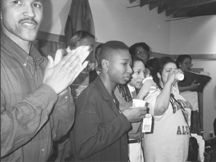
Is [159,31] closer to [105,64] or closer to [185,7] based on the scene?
[185,7]

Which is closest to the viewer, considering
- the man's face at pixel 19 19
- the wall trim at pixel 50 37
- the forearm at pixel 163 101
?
the man's face at pixel 19 19

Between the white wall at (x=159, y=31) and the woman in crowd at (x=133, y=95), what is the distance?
175cm

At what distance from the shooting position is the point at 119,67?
142cm

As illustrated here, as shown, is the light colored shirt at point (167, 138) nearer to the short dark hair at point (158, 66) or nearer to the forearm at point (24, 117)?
the short dark hair at point (158, 66)

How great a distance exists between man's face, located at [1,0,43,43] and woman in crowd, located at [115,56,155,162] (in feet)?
3.26

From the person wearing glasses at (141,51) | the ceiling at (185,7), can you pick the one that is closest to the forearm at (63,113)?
the person wearing glasses at (141,51)

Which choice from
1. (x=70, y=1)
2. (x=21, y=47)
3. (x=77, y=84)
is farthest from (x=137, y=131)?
(x=70, y=1)

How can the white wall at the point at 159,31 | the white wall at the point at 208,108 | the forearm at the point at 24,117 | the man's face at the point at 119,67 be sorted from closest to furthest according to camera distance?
1. the forearm at the point at 24,117
2. the man's face at the point at 119,67
3. the white wall at the point at 208,108
4. the white wall at the point at 159,31

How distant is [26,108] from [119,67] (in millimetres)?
843

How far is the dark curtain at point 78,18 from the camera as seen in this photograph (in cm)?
281

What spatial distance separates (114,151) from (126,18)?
3657mm

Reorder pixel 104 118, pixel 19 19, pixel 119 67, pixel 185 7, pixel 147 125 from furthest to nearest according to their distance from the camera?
1. pixel 185 7
2. pixel 147 125
3. pixel 119 67
4. pixel 104 118
5. pixel 19 19

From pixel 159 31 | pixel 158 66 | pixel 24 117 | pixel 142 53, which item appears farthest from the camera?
pixel 159 31

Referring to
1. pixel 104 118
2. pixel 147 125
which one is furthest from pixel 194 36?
pixel 104 118
